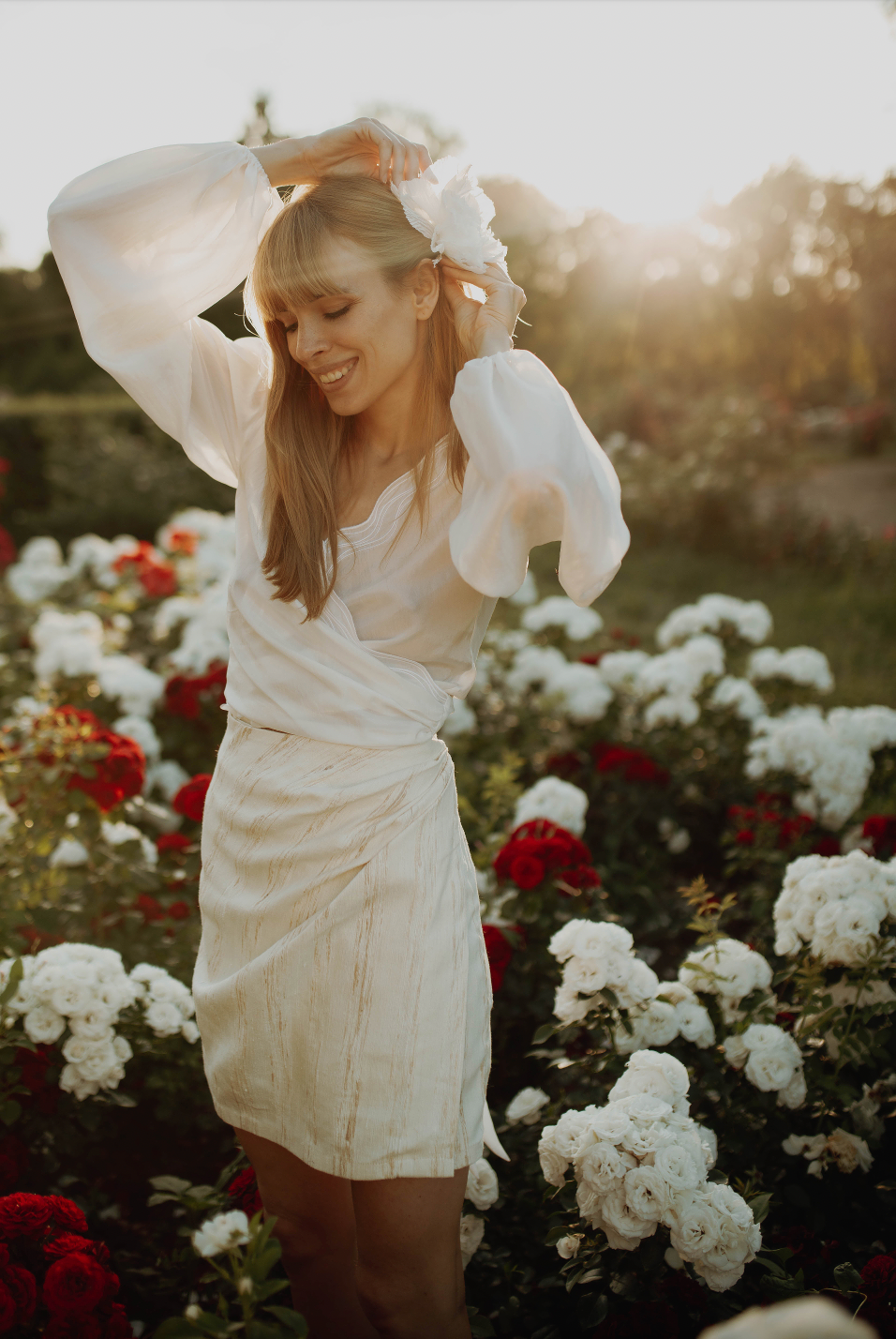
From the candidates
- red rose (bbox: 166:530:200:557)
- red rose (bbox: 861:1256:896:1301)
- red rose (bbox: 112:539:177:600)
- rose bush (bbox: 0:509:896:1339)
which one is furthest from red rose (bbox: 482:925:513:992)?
red rose (bbox: 166:530:200:557)

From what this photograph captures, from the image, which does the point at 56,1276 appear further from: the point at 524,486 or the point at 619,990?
the point at 524,486

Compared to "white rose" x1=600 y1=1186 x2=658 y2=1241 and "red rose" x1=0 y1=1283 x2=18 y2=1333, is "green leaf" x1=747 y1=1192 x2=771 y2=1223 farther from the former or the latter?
"red rose" x1=0 y1=1283 x2=18 y2=1333

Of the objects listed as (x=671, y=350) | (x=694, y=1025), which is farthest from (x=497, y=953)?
(x=671, y=350)

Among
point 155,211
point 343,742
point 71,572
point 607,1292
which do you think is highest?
point 155,211

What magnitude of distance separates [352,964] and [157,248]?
123 cm

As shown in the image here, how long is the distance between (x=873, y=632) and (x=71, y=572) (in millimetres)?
5135

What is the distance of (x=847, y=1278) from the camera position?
1.49 meters

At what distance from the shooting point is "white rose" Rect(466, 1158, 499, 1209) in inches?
71.2

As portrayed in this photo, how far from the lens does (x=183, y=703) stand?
3.49 metres

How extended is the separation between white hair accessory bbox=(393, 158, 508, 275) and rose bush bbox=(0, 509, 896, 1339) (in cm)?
126

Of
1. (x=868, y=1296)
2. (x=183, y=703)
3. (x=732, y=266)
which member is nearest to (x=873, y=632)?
(x=183, y=703)

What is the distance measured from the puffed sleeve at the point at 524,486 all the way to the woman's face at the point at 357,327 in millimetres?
204

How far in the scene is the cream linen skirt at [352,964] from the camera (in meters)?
1.38

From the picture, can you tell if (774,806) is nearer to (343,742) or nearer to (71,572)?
(343,742)
